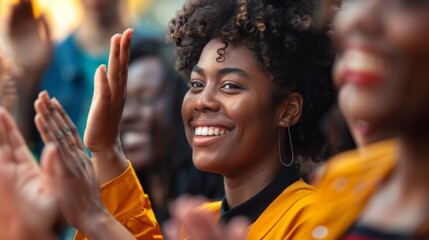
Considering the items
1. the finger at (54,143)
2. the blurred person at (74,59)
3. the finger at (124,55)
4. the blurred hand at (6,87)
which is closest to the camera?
the finger at (54,143)

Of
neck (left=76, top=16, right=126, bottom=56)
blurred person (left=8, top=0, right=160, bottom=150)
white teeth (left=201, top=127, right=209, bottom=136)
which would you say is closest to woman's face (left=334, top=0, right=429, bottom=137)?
white teeth (left=201, top=127, right=209, bottom=136)

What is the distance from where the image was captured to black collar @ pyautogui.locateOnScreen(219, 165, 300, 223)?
348 centimetres

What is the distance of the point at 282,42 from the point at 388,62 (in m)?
1.61

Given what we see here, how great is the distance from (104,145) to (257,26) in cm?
66

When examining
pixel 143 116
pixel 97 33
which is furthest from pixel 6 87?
pixel 97 33

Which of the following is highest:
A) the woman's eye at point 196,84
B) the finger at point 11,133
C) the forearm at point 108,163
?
the finger at point 11,133

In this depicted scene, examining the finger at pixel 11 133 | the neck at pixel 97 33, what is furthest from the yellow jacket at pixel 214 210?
the neck at pixel 97 33

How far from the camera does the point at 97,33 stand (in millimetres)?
6023

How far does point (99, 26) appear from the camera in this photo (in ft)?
19.8

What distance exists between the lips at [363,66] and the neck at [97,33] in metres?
3.96

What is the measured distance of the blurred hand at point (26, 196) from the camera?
101 inches

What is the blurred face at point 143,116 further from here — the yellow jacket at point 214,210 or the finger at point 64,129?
the finger at point 64,129

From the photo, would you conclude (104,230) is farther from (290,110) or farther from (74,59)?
(74,59)

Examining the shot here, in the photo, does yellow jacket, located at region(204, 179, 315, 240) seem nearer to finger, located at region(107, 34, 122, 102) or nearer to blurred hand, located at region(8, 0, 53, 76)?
finger, located at region(107, 34, 122, 102)
